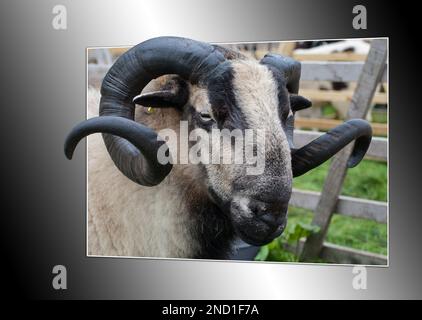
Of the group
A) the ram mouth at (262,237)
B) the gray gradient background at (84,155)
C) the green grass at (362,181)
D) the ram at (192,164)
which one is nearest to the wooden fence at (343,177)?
the green grass at (362,181)

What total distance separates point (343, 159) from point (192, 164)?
1.85 metres

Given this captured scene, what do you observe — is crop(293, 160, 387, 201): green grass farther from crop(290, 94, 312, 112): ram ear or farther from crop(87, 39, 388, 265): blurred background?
crop(290, 94, 312, 112): ram ear

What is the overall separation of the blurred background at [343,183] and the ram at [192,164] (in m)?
0.84

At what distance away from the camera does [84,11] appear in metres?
3.47

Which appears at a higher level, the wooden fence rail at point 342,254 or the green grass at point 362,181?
the green grass at point 362,181

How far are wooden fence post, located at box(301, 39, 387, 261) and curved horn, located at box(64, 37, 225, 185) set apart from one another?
178cm

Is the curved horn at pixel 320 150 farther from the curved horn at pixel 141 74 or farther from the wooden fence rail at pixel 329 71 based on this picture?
the wooden fence rail at pixel 329 71

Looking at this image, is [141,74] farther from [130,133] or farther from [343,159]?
[343,159]

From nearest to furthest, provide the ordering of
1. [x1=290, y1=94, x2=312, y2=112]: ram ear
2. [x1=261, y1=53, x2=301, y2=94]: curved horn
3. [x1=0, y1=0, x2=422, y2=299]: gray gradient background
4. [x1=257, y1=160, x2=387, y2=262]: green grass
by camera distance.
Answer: [x1=261, y1=53, x2=301, y2=94]: curved horn < [x1=290, y1=94, x2=312, y2=112]: ram ear < [x1=0, y1=0, x2=422, y2=299]: gray gradient background < [x1=257, y1=160, x2=387, y2=262]: green grass

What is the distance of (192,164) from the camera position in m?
2.67

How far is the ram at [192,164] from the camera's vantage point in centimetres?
237

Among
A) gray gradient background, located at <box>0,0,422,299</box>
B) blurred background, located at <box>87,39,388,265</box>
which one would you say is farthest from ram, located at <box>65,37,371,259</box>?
blurred background, located at <box>87,39,388,265</box>

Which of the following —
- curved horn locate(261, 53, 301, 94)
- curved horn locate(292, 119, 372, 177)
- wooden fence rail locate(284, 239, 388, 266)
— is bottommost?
wooden fence rail locate(284, 239, 388, 266)

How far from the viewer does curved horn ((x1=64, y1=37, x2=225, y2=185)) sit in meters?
2.52
